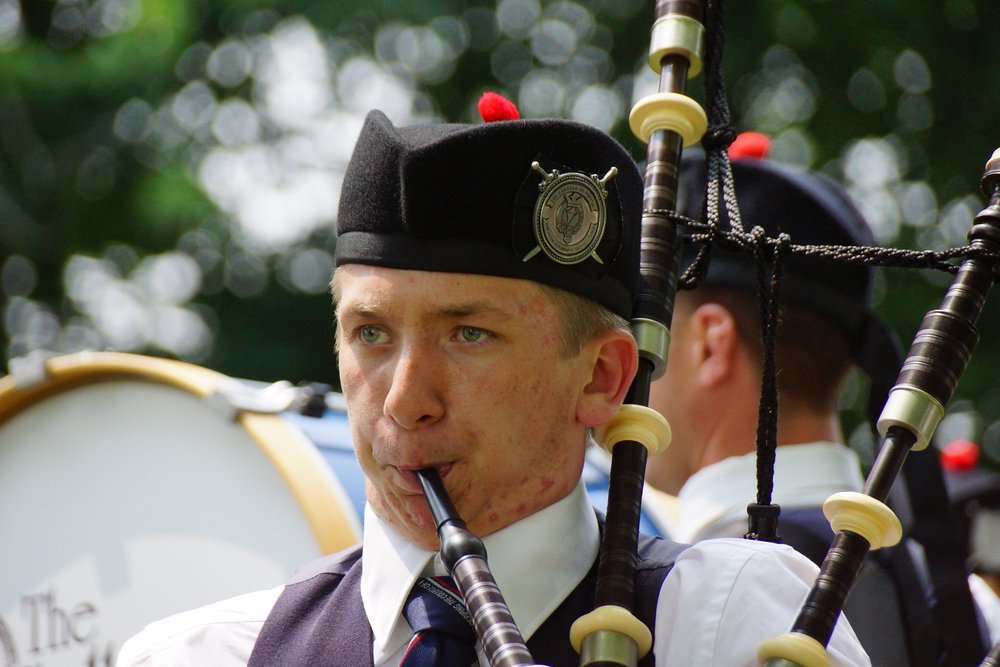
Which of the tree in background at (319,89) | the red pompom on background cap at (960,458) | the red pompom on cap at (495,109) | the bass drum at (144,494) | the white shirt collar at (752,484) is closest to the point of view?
the red pompom on cap at (495,109)

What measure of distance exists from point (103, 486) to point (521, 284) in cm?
173

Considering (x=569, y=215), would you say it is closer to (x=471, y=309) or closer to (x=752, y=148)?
(x=471, y=309)

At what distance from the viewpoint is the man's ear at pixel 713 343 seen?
3121 millimetres

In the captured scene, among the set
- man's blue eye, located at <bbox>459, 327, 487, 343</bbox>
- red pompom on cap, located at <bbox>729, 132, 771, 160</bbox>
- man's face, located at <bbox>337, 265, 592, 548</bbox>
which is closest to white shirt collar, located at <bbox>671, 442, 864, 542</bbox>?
red pompom on cap, located at <bbox>729, 132, 771, 160</bbox>

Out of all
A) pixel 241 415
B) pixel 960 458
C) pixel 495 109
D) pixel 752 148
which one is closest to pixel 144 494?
pixel 241 415

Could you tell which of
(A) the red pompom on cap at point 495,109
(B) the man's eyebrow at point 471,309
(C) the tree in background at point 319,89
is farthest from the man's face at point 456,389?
(C) the tree in background at point 319,89

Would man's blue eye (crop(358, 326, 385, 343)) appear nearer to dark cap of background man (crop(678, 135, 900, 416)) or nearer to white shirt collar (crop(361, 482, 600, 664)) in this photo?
white shirt collar (crop(361, 482, 600, 664))

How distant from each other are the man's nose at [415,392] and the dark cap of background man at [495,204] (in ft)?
A: 0.42

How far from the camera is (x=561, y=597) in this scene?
6.11 ft

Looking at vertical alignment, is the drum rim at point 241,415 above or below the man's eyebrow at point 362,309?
below

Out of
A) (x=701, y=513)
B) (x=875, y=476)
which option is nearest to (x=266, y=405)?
(x=701, y=513)

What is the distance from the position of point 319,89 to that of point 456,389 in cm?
936

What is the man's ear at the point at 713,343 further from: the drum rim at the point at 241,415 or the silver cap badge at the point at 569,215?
the silver cap badge at the point at 569,215

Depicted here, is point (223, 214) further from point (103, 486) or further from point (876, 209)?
point (103, 486)
